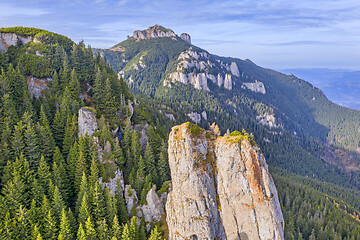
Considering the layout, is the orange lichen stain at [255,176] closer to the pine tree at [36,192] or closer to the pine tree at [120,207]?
the pine tree at [120,207]

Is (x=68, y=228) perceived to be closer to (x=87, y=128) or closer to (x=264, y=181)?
(x=87, y=128)

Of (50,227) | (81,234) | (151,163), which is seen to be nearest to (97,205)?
(81,234)

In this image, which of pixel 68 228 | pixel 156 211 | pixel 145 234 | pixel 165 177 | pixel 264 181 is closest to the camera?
pixel 264 181

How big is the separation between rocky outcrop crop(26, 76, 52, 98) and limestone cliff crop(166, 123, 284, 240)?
47831mm

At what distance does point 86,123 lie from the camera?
55.4 m

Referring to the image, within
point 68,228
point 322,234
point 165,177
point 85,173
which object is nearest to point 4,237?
point 68,228

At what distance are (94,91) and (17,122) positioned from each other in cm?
2404

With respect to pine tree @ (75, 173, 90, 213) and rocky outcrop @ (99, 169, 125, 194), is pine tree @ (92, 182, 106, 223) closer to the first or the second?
pine tree @ (75, 173, 90, 213)

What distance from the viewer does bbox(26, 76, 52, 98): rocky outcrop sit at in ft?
209

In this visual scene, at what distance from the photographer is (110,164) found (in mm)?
52188

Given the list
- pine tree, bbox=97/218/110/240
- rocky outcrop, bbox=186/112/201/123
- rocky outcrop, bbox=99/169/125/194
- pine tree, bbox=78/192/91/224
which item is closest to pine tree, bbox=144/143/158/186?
rocky outcrop, bbox=99/169/125/194

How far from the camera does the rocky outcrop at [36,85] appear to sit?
6377 cm

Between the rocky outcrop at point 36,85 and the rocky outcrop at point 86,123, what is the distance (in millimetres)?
17861

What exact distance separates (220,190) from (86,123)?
36.3 metres
